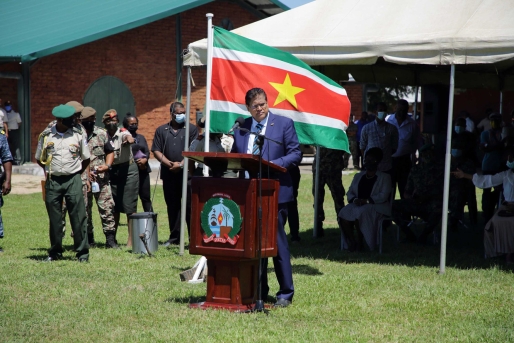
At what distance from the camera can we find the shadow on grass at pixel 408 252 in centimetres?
1063

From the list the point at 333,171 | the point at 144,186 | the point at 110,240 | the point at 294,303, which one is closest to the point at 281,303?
the point at 294,303

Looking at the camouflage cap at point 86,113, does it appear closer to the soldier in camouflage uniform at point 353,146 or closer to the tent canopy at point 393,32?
the tent canopy at point 393,32

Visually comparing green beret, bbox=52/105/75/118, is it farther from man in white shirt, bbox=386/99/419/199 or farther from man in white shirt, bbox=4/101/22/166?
man in white shirt, bbox=4/101/22/166

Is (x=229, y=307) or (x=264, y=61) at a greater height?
(x=264, y=61)

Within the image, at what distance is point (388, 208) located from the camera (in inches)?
461

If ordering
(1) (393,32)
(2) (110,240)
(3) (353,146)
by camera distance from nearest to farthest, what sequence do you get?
(1) (393,32) → (2) (110,240) → (3) (353,146)

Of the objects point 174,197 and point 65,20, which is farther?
point 65,20

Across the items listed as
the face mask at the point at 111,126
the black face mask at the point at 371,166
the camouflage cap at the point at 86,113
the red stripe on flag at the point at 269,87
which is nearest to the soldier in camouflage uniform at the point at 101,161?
the camouflage cap at the point at 86,113

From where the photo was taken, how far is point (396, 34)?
10023 millimetres

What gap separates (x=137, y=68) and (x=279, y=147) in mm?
19403

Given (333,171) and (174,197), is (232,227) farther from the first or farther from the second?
(333,171)

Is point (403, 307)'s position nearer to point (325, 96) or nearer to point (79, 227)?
point (325, 96)

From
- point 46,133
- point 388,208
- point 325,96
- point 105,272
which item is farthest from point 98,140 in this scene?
point 388,208

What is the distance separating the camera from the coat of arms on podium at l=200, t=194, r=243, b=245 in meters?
7.12
